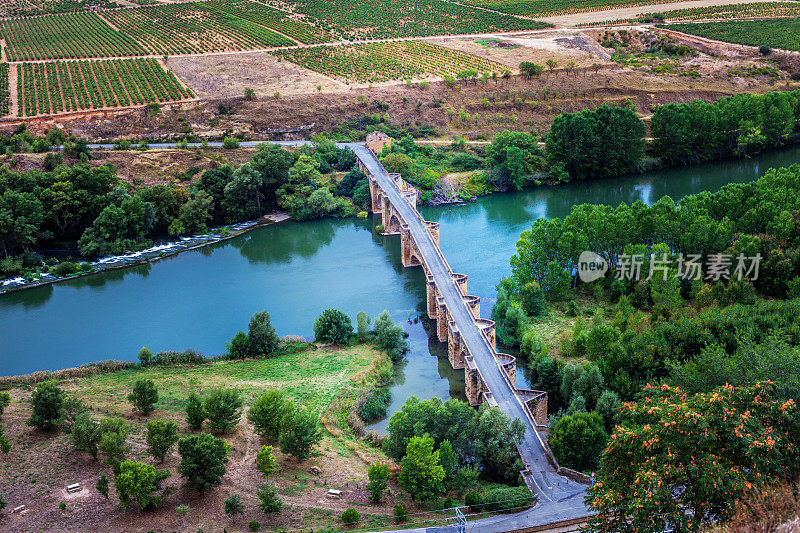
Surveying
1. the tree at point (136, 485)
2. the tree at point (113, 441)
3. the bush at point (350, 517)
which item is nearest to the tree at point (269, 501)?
the bush at point (350, 517)

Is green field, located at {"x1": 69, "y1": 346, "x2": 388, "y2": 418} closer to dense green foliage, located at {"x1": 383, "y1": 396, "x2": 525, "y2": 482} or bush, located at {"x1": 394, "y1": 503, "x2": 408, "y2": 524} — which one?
dense green foliage, located at {"x1": 383, "y1": 396, "x2": 525, "y2": 482}

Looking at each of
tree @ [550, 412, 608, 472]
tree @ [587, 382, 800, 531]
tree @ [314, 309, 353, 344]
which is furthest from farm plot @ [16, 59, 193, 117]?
tree @ [587, 382, 800, 531]

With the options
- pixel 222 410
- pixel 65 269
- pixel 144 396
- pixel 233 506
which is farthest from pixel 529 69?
pixel 233 506

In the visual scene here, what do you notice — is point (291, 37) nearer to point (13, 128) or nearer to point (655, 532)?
point (13, 128)

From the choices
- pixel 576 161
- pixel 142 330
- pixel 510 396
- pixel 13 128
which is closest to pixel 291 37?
pixel 13 128

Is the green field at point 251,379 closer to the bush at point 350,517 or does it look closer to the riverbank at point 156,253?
the bush at point 350,517
